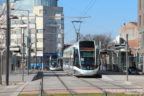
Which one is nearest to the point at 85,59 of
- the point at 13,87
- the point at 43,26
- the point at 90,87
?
the point at 90,87

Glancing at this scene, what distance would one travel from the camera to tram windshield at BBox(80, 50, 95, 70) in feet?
106

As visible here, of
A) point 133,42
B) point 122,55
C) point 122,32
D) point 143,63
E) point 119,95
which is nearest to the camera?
point 119,95

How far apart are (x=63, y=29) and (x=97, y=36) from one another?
31.8 ft

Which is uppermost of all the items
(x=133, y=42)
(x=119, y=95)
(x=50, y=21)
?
(x=50, y=21)

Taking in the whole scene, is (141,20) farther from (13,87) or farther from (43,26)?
(43,26)

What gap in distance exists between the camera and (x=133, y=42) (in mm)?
74250

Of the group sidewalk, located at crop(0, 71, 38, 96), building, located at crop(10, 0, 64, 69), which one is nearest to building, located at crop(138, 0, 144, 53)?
sidewalk, located at crop(0, 71, 38, 96)

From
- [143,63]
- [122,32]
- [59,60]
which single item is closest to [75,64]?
[143,63]

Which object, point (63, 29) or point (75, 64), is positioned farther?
point (63, 29)

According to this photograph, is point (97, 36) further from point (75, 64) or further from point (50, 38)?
point (75, 64)

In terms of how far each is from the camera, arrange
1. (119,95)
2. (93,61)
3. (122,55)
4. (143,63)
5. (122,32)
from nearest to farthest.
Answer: (119,95)
(93,61)
(143,63)
(122,55)
(122,32)

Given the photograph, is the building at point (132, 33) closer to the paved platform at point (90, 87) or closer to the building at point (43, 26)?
the building at point (43, 26)

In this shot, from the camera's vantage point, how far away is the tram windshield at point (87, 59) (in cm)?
3244

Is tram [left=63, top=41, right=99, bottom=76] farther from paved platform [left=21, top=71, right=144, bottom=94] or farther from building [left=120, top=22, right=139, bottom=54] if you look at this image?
building [left=120, top=22, right=139, bottom=54]
